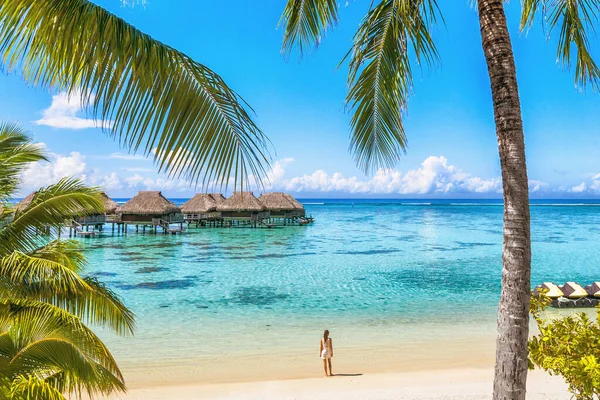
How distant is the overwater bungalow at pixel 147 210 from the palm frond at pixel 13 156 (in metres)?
30.3

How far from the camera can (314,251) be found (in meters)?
26.2

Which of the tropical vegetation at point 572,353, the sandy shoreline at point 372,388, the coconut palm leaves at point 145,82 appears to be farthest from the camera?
the sandy shoreline at point 372,388

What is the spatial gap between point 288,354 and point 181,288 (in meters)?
7.69

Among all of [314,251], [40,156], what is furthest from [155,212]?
[40,156]

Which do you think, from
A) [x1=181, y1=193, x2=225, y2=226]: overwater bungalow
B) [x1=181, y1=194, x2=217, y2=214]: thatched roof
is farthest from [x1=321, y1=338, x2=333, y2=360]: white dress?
[x1=181, y1=194, x2=217, y2=214]: thatched roof

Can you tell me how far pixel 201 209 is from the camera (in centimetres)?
4097

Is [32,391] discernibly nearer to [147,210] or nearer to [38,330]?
[38,330]

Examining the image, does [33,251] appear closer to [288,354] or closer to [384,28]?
[384,28]

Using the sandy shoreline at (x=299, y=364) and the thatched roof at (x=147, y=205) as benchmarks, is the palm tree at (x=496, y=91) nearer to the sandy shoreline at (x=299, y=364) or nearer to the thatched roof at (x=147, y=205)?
the sandy shoreline at (x=299, y=364)

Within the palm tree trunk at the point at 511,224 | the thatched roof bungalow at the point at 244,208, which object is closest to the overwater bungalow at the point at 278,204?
the thatched roof bungalow at the point at 244,208

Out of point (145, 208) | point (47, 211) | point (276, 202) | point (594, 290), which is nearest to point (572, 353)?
point (47, 211)

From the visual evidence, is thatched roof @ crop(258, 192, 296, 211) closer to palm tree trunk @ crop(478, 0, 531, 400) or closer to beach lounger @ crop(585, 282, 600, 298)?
beach lounger @ crop(585, 282, 600, 298)

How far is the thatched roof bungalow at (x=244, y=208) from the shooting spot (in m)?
37.8

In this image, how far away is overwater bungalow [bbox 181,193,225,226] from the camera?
4094 cm
